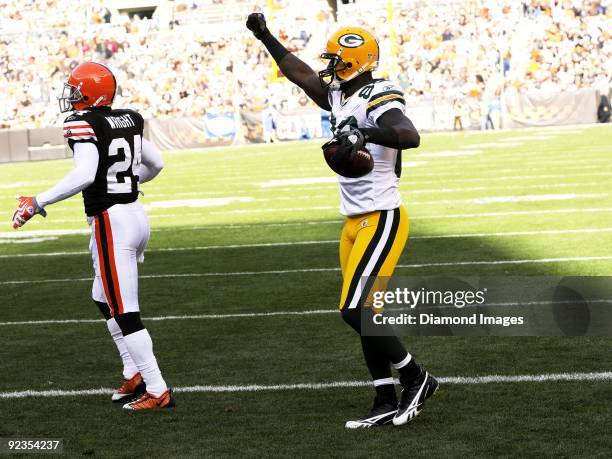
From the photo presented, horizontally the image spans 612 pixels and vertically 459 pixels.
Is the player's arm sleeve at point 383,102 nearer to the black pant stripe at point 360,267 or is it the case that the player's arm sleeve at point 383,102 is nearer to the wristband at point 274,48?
the black pant stripe at point 360,267

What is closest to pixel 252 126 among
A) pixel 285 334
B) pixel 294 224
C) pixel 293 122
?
pixel 293 122

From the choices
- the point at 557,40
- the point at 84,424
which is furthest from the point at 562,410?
the point at 557,40

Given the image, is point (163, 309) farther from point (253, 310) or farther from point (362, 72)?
point (362, 72)

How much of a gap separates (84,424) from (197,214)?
372 inches

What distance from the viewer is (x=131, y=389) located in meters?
5.54

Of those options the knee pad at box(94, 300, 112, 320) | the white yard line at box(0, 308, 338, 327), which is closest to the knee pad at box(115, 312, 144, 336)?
the knee pad at box(94, 300, 112, 320)

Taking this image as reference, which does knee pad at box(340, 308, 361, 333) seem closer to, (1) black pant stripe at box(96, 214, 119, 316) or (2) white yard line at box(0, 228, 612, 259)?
(1) black pant stripe at box(96, 214, 119, 316)

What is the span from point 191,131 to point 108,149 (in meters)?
27.4

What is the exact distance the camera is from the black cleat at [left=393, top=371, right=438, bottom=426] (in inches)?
191

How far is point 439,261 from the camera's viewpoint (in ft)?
31.3

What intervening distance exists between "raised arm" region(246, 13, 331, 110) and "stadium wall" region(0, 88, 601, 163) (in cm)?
2447

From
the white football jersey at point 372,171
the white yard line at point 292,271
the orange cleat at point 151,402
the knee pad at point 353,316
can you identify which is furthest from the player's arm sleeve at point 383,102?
the white yard line at point 292,271

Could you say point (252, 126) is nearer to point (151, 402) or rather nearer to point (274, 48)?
point (274, 48)

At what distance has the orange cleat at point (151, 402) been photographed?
17.5 feet
